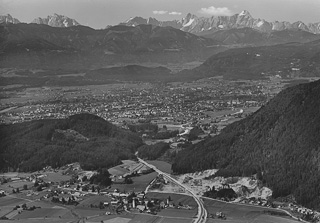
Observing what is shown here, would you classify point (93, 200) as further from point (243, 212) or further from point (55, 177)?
point (243, 212)

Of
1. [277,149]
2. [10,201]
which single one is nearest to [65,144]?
[10,201]

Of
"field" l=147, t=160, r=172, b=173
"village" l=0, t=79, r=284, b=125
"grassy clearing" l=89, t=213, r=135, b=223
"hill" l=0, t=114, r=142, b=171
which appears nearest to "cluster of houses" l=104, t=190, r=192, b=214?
"grassy clearing" l=89, t=213, r=135, b=223

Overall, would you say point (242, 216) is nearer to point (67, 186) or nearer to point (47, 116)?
point (67, 186)

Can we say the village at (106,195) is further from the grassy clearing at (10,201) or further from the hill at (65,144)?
the hill at (65,144)

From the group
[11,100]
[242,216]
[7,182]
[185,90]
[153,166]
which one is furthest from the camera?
[185,90]

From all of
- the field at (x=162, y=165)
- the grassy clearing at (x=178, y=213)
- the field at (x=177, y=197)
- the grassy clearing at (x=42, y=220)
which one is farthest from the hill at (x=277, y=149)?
the grassy clearing at (x=42, y=220)

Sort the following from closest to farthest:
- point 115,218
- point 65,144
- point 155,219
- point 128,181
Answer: point 155,219, point 115,218, point 128,181, point 65,144

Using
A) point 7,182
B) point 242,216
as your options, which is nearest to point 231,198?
point 242,216
